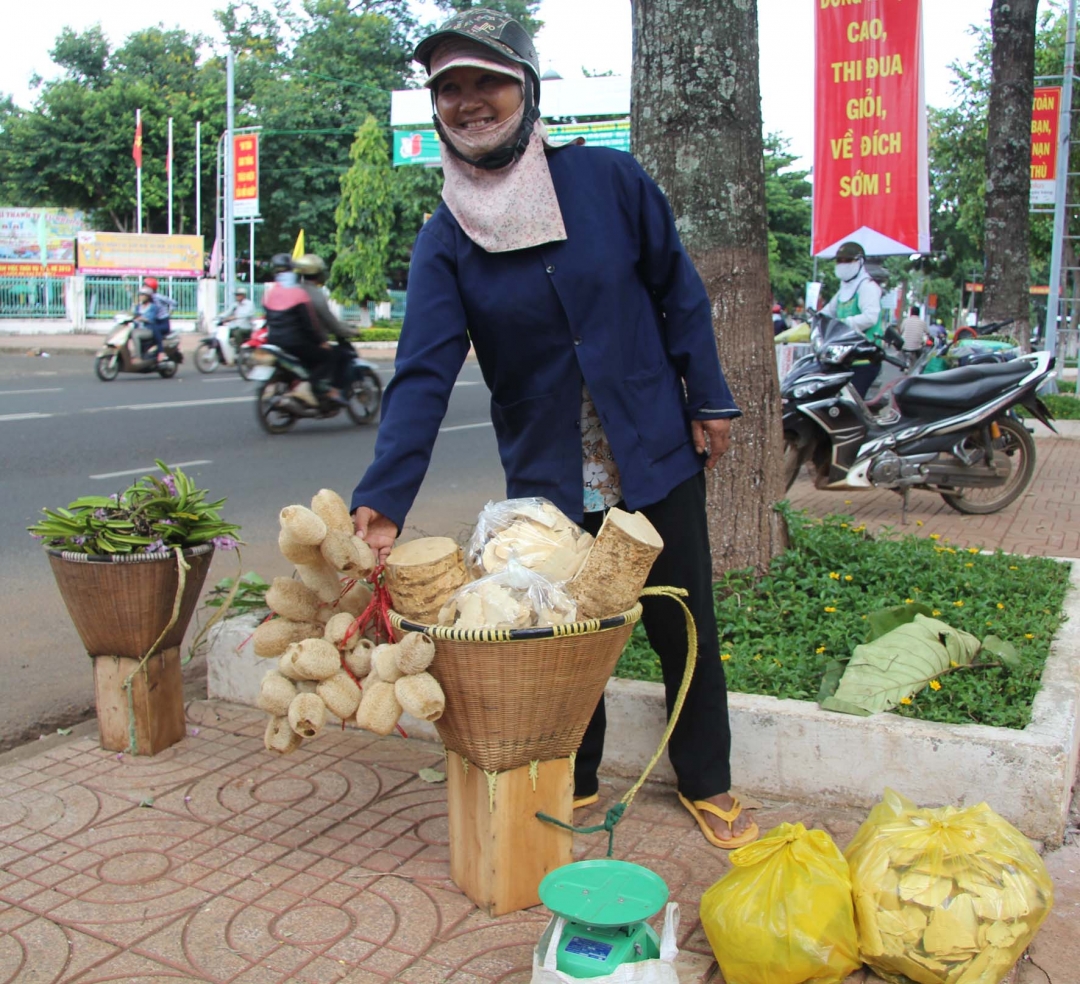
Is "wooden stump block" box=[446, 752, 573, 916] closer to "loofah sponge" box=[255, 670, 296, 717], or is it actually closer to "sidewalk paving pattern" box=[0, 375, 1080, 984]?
"sidewalk paving pattern" box=[0, 375, 1080, 984]

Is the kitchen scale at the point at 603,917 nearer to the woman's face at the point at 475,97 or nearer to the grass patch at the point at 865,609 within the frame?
the grass patch at the point at 865,609

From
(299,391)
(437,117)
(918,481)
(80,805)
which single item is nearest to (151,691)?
(80,805)

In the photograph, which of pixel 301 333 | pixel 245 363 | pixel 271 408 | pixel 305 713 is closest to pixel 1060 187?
pixel 301 333

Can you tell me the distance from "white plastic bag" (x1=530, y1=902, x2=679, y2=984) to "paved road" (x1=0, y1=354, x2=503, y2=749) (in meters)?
2.34

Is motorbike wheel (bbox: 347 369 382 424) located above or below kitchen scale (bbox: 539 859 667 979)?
above

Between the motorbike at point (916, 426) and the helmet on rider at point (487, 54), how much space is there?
14.9 feet

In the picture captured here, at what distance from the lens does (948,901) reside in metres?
2.21

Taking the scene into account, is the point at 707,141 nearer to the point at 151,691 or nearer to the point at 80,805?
the point at 151,691

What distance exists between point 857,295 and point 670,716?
7.20 m

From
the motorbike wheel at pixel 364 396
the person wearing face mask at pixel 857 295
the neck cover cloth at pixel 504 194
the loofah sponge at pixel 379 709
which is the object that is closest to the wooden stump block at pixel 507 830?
the loofah sponge at pixel 379 709

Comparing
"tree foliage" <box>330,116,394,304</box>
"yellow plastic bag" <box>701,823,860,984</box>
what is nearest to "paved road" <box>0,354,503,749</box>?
"yellow plastic bag" <box>701,823,860,984</box>

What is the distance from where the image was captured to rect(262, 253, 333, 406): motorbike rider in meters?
11.2

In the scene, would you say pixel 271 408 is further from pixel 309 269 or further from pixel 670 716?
pixel 670 716

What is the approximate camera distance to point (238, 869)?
276 centimetres
